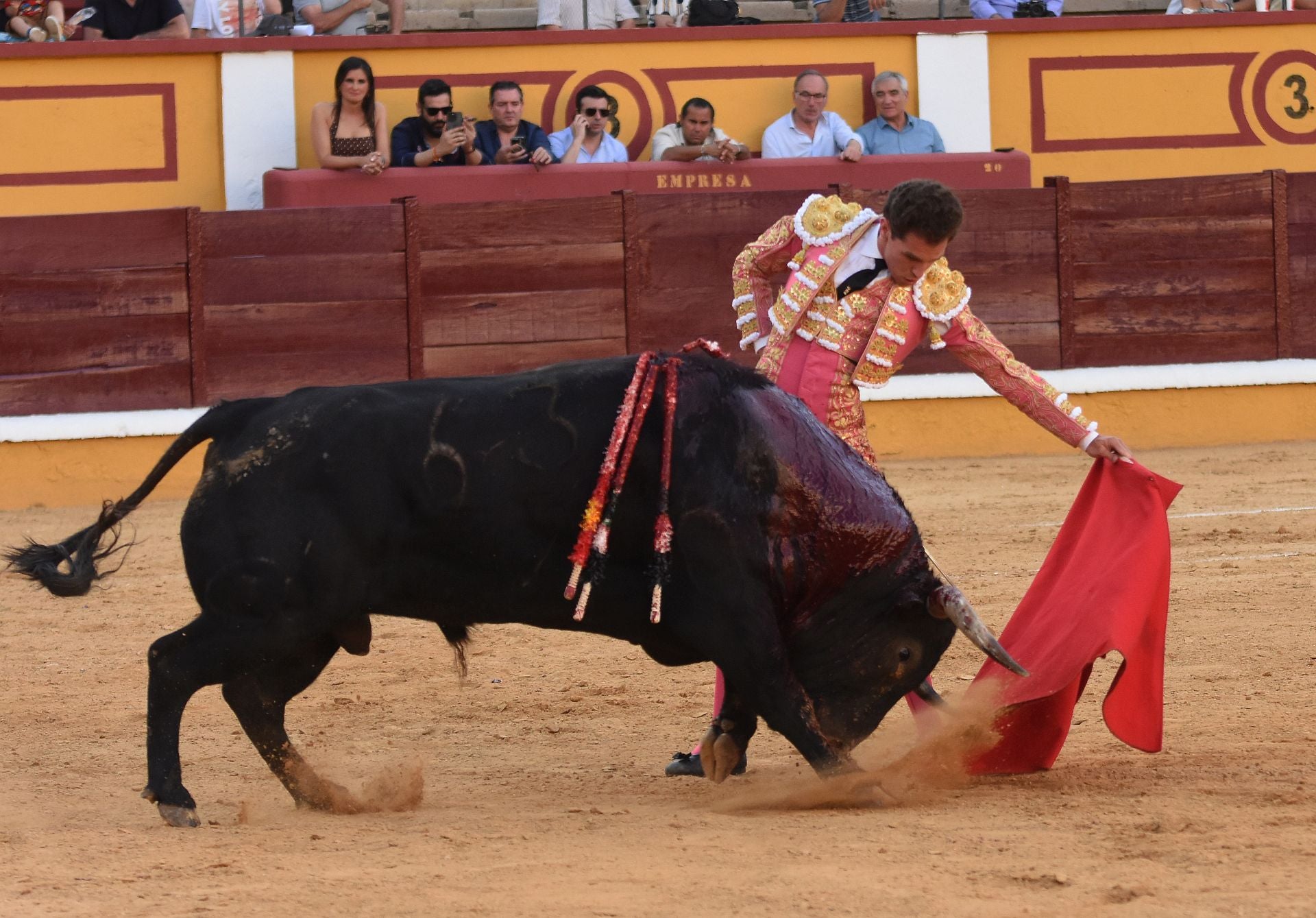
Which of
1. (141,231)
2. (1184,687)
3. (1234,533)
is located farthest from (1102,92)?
(1184,687)

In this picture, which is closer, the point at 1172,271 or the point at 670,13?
the point at 1172,271

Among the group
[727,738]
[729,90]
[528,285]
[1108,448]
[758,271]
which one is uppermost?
[729,90]

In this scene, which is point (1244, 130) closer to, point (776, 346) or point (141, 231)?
point (141, 231)

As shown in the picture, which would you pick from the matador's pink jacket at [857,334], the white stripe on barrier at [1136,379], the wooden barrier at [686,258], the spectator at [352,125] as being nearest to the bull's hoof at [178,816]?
the matador's pink jacket at [857,334]

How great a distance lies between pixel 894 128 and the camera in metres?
8.52

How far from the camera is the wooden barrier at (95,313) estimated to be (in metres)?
7.50

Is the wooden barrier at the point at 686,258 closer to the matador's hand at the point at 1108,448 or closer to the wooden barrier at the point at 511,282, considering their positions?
the wooden barrier at the point at 511,282

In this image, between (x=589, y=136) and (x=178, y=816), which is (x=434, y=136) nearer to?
(x=589, y=136)

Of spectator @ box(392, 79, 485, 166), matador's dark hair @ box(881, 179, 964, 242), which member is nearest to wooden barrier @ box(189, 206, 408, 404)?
spectator @ box(392, 79, 485, 166)

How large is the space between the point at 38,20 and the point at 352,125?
1.74 metres

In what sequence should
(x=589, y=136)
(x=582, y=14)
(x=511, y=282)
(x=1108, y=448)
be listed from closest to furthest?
(x=1108, y=448) → (x=511, y=282) → (x=589, y=136) → (x=582, y=14)

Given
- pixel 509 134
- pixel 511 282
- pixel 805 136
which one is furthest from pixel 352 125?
→ pixel 805 136

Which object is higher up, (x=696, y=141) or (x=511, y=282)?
(x=696, y=141)

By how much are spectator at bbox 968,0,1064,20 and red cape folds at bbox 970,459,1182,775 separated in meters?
5.93
